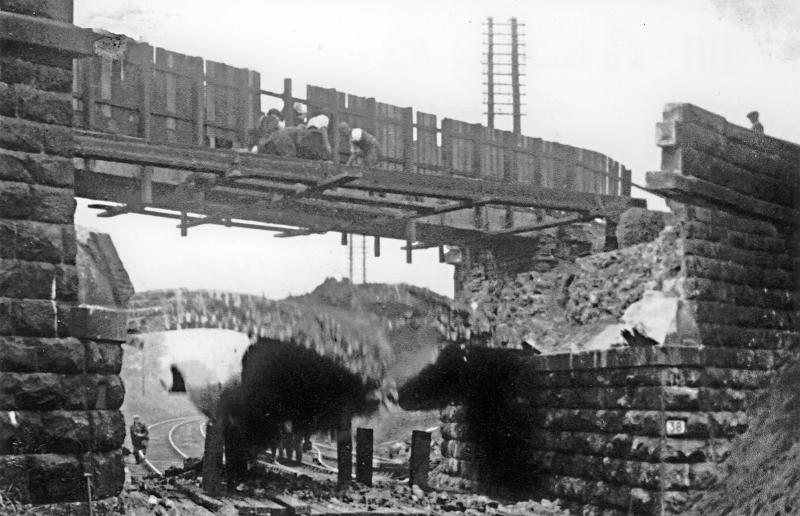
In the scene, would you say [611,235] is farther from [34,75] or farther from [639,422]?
[34,75]

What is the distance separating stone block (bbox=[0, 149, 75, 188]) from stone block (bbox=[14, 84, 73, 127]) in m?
0.37

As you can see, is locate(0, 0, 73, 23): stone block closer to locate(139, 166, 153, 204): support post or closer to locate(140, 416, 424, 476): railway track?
locate(139, 166, 153, 204): support post

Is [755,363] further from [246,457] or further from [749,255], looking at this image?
[246,457]

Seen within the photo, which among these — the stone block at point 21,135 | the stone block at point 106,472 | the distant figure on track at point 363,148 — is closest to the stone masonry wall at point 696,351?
the distant figure on track at point 363,148

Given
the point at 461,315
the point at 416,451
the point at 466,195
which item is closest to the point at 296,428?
the point at 416,451

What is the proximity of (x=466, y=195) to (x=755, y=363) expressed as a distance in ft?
15.8

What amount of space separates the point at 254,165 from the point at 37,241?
14.1 ft

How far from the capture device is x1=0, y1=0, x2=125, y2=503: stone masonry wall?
9852 millimetres

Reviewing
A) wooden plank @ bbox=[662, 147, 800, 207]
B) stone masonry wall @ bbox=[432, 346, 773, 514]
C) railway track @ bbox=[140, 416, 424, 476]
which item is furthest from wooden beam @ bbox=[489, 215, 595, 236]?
railway track @ bbox=[140, 416, 424, 476]

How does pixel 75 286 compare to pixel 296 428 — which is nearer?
pixel 75 286

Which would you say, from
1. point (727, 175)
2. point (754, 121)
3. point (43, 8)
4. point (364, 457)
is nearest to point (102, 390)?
point (43, 8)

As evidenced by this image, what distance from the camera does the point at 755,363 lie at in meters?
14.4

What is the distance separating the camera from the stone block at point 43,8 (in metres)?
10.1

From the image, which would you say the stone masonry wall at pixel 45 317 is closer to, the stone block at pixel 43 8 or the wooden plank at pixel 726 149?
the stone block at pixel 43 8
